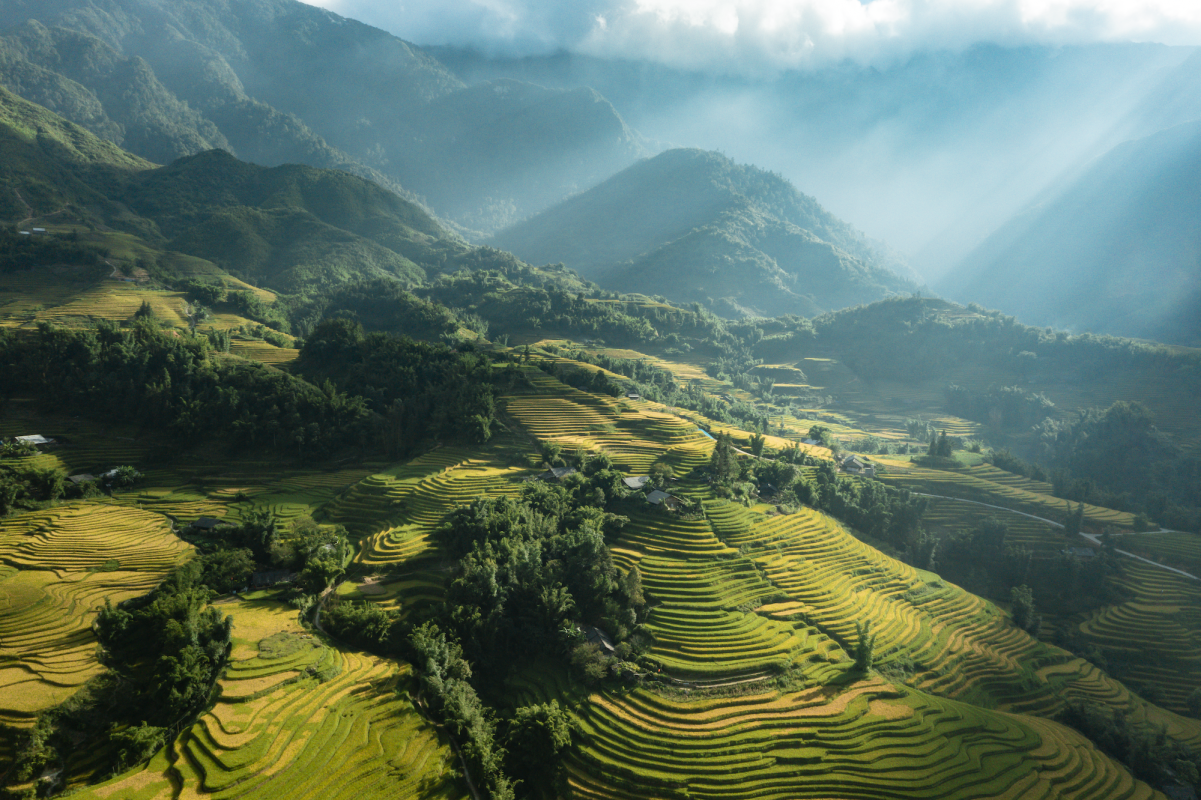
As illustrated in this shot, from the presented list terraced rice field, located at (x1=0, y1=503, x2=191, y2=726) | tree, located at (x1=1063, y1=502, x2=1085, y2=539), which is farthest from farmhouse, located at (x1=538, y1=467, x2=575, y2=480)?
tree, located at (x1=1063, y1=502, x2=1085, y2=539)

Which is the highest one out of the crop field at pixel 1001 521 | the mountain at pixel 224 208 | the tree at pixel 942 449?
the mountain at pixel 224 208

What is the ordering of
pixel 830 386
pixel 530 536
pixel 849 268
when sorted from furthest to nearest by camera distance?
1. pixel 849 268
2. pixel 830 386
3. pixel 530 536

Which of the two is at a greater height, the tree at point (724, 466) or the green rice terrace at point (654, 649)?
the tree at point (724, 466)

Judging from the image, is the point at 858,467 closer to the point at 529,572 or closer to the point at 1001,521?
the point at 1001,521

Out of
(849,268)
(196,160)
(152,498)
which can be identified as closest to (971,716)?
(152,498)

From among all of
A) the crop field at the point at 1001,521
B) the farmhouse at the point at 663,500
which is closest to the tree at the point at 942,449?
the crop field at the point at 1001,521

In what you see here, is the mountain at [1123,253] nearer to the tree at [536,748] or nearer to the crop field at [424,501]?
the crop field at [424,501]

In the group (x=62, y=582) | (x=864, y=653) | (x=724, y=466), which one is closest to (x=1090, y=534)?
(x=724, y=466)

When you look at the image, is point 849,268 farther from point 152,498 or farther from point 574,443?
point 152,498
